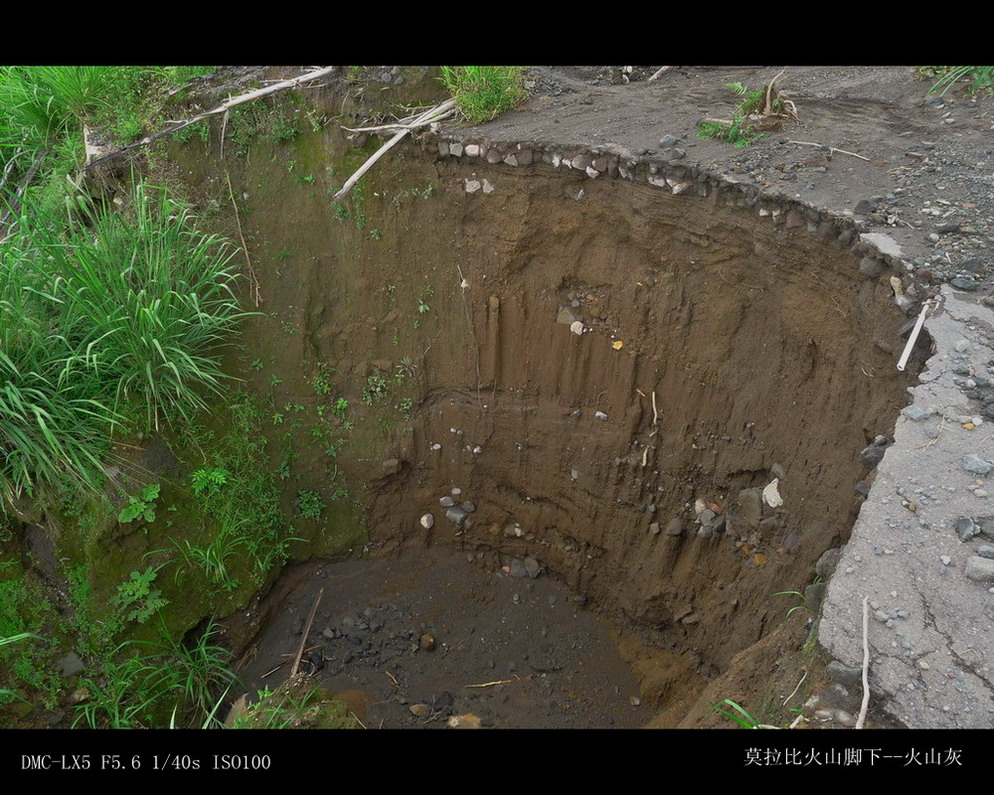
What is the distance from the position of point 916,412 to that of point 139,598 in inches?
121

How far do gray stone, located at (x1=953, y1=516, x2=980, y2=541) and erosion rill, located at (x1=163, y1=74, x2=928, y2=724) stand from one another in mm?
814

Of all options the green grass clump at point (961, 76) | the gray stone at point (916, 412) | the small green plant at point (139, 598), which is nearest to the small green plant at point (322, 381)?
the small green plant at point (139, 598)

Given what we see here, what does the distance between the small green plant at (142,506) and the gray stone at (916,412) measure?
296 cm

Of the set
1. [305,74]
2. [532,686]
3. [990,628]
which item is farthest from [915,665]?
[305,74]

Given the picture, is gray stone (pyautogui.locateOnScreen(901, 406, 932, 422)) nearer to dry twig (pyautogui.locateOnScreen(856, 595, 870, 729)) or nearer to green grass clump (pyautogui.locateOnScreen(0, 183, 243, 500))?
dry twig (pyautogui.locateOnScreen(856, 595, 870, 729))

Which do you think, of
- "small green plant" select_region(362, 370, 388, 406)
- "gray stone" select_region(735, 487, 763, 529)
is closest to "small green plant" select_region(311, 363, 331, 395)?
"small green plant" select_region(362, 370, 388, 406)

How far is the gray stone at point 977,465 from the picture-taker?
2041 mm

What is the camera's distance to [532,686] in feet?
11.3

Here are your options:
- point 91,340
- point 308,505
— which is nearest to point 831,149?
point 308,505

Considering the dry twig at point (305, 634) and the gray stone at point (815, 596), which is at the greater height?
the gray stone at point (815, 596)

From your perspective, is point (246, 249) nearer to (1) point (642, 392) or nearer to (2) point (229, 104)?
(2) point (229, 104)

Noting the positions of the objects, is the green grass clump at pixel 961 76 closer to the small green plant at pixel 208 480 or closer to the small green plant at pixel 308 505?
the small green plant at pixel 308 505

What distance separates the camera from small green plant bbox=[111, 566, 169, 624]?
3.09m

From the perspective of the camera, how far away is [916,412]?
7.24ft
